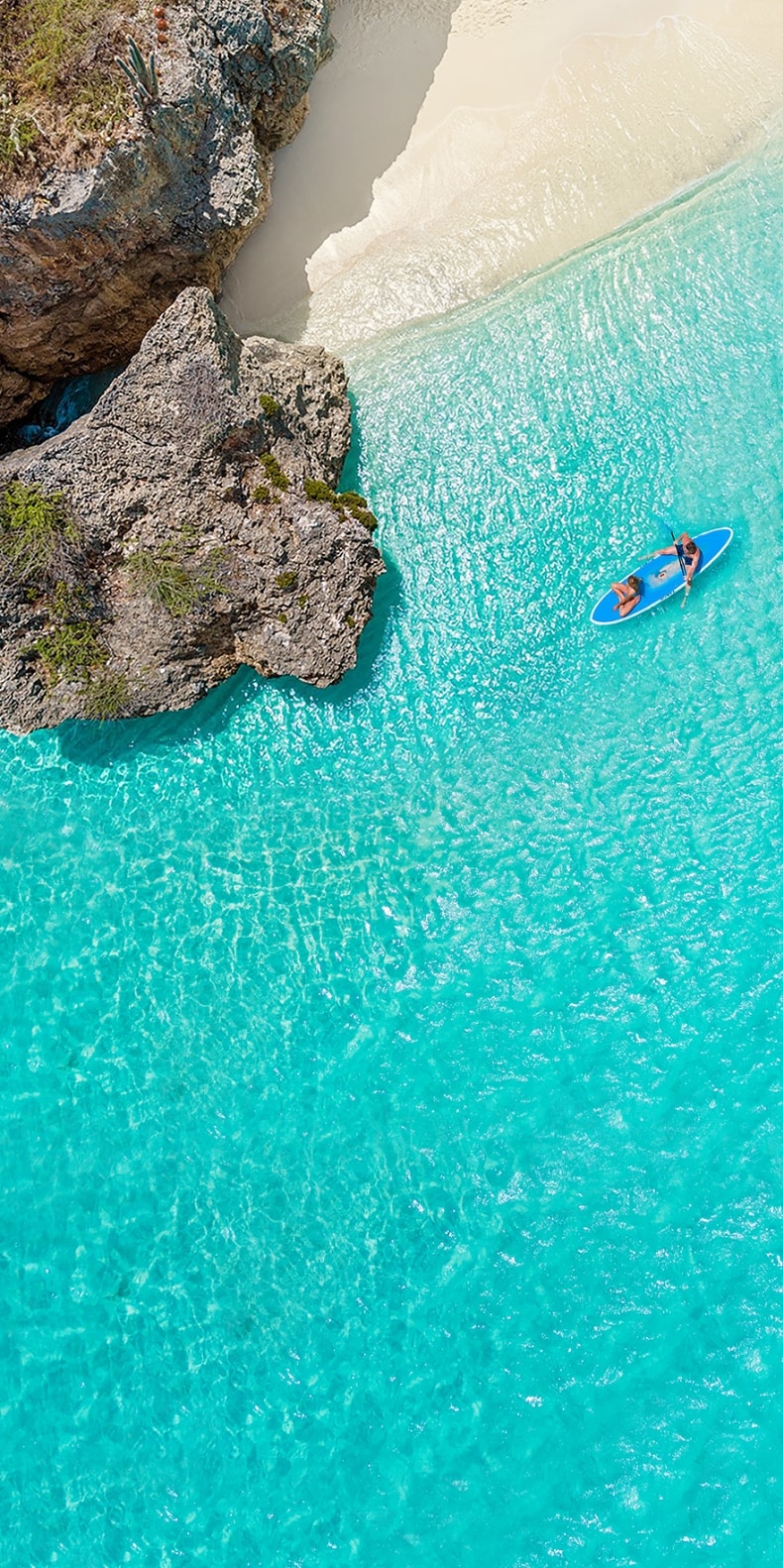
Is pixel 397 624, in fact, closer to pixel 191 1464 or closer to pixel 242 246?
pixel 242 246

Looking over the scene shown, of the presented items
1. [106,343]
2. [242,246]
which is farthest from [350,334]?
[106,343]

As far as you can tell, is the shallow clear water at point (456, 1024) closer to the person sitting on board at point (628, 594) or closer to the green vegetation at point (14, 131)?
the person sitting on board at point (628, 594)

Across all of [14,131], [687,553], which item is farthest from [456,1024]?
[14,131]

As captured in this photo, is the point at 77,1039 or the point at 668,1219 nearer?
the point at 668,1219

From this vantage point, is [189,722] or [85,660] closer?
[85,660]

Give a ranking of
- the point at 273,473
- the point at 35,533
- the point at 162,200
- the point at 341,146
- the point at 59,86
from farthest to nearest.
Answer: the point at 341,146 → the point at 273,473 → the point at 162,200 → the point at 35,533 → the point at 59,86

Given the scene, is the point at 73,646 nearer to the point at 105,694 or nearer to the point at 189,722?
the point at 105,694

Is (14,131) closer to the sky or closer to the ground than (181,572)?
closer to the sky

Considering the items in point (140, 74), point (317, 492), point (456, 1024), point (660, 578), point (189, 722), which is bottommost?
point (456, 1024)
